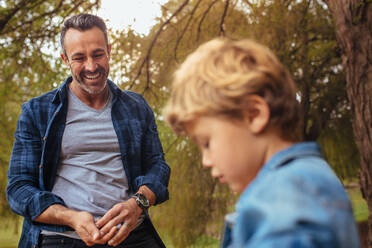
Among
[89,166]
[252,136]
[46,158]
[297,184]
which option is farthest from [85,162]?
[297,184]

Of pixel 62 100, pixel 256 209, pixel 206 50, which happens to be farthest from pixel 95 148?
pixel 256 209

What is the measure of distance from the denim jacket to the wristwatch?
105 centimetres

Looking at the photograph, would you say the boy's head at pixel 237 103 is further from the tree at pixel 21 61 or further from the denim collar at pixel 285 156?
the tree at pixel 21 61

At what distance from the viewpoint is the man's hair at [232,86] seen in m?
0.79

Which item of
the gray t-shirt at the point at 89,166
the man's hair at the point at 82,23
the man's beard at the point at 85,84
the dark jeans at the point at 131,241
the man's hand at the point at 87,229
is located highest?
the man's hair at the point at 82,23

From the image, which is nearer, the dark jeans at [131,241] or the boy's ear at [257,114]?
the boy's ear at [257,114]

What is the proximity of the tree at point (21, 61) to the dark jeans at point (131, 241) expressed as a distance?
2030mm

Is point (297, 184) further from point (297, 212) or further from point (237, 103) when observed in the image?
point (237, 103)

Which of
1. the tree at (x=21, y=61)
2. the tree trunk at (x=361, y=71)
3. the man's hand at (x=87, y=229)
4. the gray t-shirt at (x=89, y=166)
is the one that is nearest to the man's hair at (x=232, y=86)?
the man's hand at (x=87, y=229)

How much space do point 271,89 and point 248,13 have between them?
4.02 m

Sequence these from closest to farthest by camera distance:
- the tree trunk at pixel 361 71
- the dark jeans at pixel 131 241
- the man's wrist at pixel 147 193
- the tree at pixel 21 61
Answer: the dark jeans at pixel 131 241 < the man's wrist at pixel 147 193 < the tree trunk at pixel 361 71 < the tree at pixel 21 61

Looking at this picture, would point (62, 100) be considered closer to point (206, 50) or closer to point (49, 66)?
point (206, 50)

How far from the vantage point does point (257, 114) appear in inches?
31.3

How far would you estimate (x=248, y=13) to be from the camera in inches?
182
